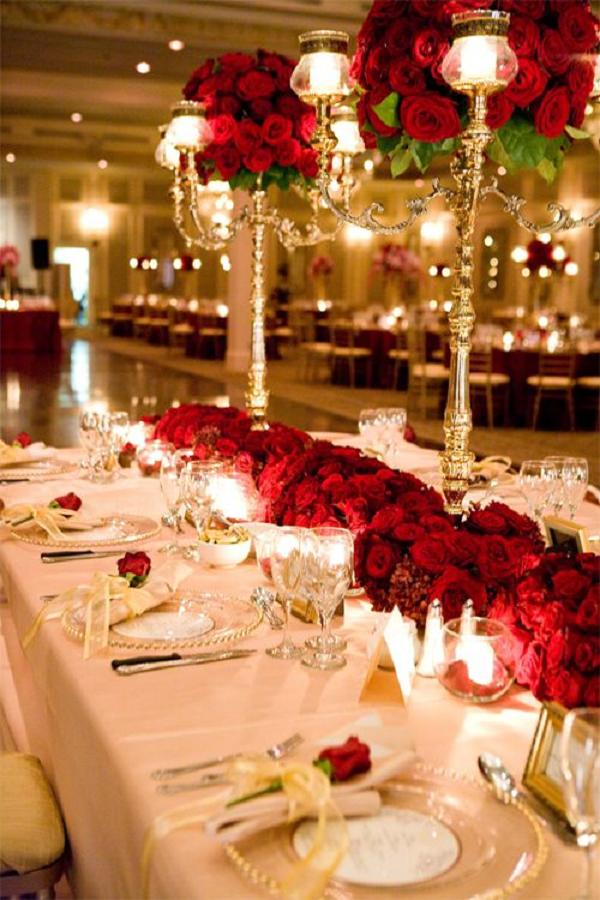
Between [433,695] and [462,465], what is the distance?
869 millimetres

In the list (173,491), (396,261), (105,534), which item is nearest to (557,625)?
(173,491)

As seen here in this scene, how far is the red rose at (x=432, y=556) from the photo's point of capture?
1783 millimetres

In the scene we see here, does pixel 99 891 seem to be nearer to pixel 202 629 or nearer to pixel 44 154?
pixel 202 629

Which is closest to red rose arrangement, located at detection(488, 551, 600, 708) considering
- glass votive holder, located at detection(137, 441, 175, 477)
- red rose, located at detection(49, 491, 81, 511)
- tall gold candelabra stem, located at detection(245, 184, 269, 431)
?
red rose, located at detection(49, 491, 81, 511)

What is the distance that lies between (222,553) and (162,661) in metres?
0.58

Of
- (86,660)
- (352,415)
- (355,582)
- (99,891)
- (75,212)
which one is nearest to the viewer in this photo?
(99,891)

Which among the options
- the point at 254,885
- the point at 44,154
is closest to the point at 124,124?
the point at 44,154

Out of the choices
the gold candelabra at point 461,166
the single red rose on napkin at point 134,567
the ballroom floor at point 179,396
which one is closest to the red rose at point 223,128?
the gold candelabra at point 461,166

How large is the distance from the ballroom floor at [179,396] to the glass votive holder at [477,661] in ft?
19.4

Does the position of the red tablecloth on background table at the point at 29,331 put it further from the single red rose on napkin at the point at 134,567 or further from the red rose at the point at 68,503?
the single red rose on napkin at the point at 134,567

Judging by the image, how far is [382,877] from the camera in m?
1.09

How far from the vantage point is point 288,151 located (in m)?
3.60

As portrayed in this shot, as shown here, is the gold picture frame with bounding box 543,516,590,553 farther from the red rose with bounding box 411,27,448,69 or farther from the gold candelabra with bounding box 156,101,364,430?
the gold candelabra with bounding box 156,101,364,430

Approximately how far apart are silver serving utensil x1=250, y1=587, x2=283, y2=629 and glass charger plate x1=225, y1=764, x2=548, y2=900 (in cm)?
64
